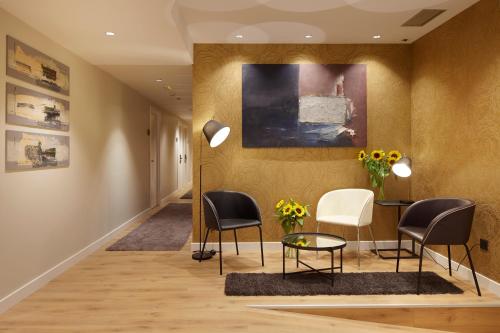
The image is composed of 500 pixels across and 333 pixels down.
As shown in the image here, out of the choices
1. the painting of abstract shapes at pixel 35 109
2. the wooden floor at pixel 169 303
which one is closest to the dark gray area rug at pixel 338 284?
the wooden floor at pixel 169 303

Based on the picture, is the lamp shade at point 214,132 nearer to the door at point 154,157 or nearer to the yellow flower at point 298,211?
the yellow flower at point 298,211

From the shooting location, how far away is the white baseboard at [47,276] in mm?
3024

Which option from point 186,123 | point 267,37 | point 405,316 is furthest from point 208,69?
point 186,123

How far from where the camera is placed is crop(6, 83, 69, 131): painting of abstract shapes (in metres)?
3.06

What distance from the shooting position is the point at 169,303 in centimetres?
310

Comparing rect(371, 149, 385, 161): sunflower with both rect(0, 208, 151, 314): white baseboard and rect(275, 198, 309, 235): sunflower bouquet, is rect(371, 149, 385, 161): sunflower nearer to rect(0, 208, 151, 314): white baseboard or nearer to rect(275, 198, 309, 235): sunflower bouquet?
rect(275, 198, 309, 235): sunflower bouquet

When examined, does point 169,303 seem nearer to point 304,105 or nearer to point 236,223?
point 236,223

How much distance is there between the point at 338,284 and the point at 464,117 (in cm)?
209

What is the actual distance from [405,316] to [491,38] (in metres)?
2.55

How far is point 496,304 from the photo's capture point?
9.83ft

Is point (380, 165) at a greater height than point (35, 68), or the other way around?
point (35, 68)

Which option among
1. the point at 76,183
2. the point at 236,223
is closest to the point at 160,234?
the point at 76,183

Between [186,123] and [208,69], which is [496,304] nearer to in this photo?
[208,69]

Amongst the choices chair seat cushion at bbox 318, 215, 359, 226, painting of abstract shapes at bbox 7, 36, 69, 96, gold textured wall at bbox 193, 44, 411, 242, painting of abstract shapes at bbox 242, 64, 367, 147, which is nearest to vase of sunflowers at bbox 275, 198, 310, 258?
chair seat cushion at bbox 318, 215, 359, 226
